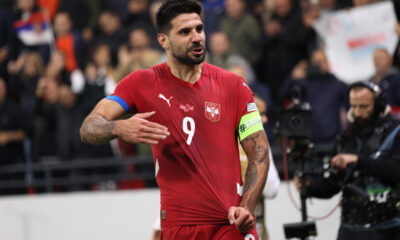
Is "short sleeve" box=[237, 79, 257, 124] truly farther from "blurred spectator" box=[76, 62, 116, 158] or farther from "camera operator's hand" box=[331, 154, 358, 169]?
"blurred spectator" box=[76, 62, 116, 158]

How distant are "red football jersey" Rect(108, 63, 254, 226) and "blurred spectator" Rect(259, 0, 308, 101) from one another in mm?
5160

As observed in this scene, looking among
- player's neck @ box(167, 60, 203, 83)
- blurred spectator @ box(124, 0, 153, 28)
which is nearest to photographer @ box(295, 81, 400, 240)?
player's neck @ box(167, 60, 203, 83)

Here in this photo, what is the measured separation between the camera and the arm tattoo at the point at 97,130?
4.34 metres

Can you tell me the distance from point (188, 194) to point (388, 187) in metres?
2.27

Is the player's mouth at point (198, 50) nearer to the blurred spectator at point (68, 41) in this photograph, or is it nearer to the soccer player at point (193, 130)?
the soccer player at point (193, 130)

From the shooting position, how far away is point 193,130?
Answer: 4.55 meters

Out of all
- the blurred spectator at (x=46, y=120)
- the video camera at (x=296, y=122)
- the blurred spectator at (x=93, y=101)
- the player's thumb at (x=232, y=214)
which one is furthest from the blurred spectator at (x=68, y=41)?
the player's thumb at (x=232, y=214)

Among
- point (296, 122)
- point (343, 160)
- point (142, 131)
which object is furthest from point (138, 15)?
point (142, 131)

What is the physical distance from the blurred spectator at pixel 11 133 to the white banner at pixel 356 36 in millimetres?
4675

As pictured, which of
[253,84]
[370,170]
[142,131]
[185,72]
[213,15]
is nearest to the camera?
[142,131]

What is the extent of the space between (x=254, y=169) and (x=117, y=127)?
2.96ft

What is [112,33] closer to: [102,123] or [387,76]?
[387,76]

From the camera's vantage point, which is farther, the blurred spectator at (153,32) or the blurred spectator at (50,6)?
the blurred spectator at (50,6)

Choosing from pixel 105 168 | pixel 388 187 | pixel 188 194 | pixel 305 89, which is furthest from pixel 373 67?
pixel 188 194
